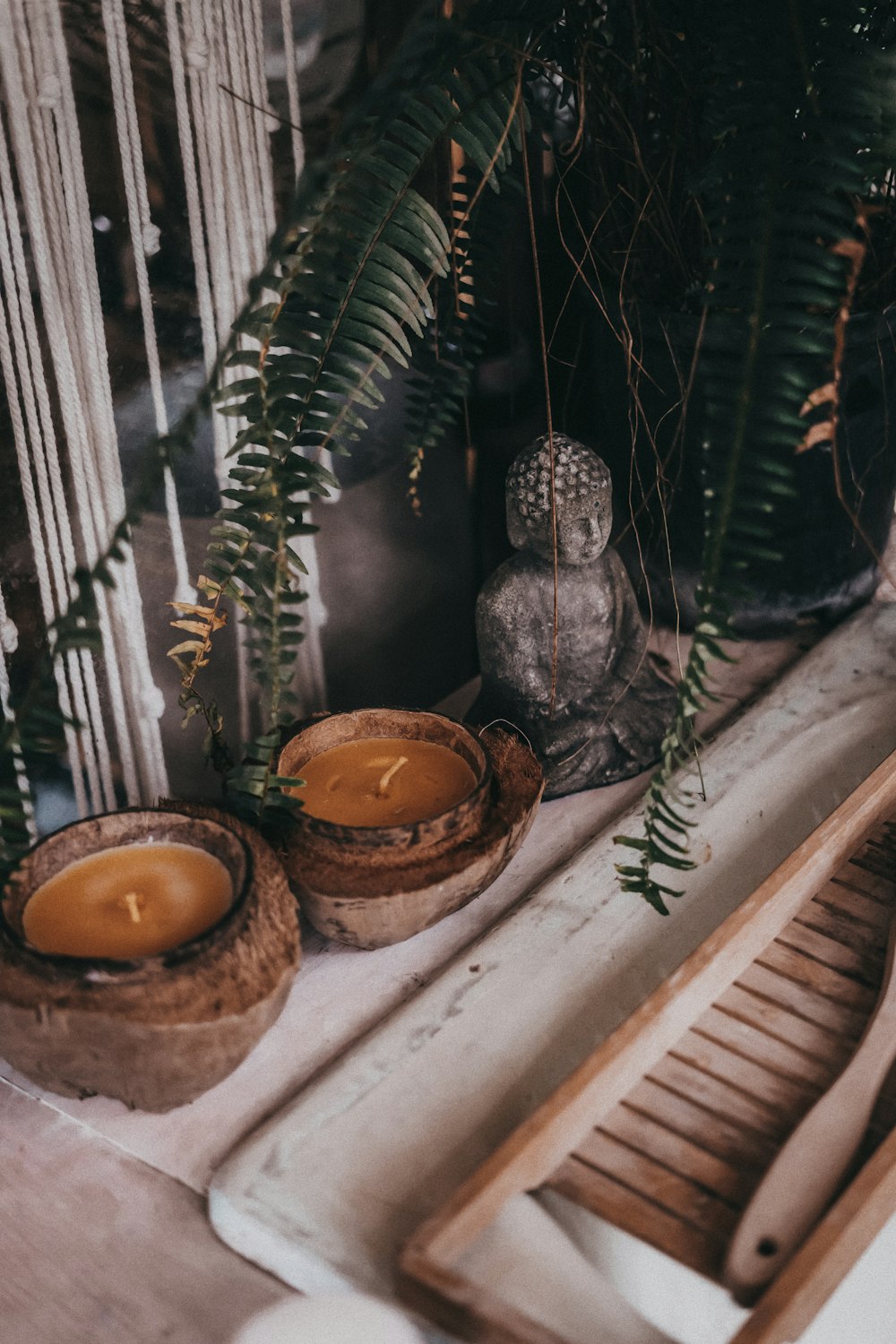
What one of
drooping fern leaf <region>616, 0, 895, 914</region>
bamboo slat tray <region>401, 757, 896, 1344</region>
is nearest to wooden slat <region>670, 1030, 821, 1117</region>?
bamboo slat tray <region>401, 757, 896, 1344</region>

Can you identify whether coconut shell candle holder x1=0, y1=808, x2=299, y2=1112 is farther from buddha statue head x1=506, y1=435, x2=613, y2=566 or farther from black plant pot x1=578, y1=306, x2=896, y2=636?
black plant pot x1=578, y1=306, x2=896, y2=636

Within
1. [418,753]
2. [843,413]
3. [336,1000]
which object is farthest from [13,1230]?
[843,413]

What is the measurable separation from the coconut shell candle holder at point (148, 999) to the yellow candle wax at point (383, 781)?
0.13 meters

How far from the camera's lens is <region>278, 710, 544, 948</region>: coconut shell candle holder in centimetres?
77

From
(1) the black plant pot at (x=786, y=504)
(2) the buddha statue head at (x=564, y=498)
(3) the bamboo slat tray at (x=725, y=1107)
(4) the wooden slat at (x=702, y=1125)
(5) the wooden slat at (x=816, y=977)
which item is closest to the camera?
(3) the bamboo slat tray at (x=725, y=1107)

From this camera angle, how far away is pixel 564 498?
0.91 meters

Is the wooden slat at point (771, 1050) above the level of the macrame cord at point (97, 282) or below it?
below

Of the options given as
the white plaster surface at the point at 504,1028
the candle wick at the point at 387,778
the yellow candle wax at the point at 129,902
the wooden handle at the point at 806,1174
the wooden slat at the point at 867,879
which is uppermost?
the yellow candle wax at the point at 129,902

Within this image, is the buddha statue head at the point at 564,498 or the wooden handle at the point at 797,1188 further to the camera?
the buddha statue head at the point at 564,498

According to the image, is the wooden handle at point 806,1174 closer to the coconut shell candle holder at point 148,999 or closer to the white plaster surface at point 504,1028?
the white plaster surface at point 504,1028

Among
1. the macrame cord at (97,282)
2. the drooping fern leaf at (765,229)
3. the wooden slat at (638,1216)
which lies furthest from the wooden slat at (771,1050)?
the macrame cord at (97,282)

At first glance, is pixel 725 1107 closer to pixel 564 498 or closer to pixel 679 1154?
pixel 679 1154

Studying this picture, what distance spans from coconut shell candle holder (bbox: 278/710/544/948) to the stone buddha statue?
69 millimetres

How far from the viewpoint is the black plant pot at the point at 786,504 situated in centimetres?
101
